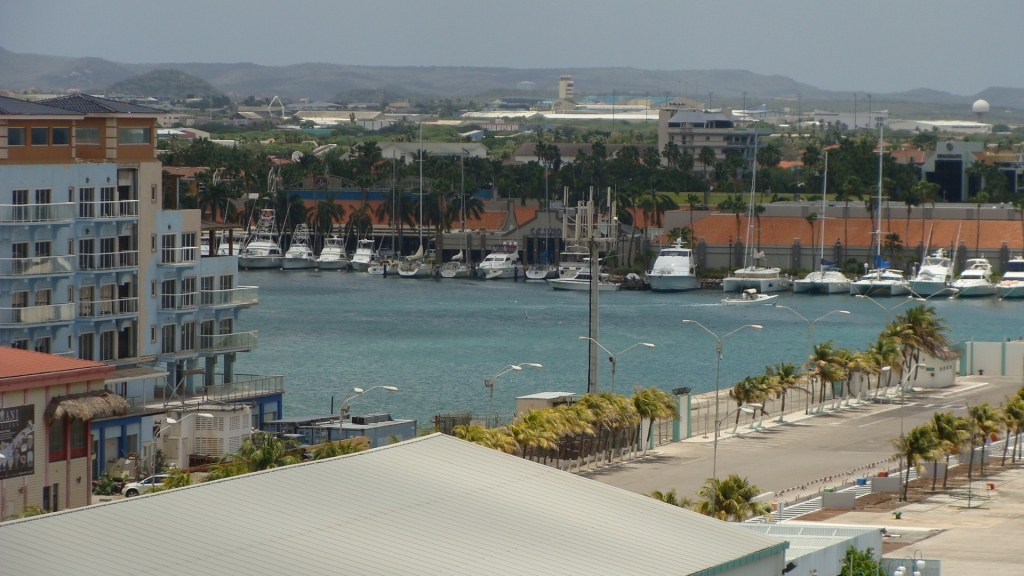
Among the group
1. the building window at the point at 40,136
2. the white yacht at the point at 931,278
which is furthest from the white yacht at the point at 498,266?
the building window at the point at 40,136

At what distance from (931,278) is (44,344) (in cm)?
11753

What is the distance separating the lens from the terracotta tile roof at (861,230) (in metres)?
176

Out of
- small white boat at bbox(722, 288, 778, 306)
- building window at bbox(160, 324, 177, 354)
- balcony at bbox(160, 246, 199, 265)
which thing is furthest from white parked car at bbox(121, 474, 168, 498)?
small white boat at bbox(722, 288, 778, 306)

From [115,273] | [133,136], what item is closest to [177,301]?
[115,273]

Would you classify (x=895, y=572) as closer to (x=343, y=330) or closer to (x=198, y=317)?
(x=198, y=317)

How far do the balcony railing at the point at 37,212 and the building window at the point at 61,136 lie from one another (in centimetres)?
249

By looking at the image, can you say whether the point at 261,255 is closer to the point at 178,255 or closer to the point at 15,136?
the point at 178,255

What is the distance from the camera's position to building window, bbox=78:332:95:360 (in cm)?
6000

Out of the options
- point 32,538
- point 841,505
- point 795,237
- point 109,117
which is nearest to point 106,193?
point 109,117

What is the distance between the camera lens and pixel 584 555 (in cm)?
3269

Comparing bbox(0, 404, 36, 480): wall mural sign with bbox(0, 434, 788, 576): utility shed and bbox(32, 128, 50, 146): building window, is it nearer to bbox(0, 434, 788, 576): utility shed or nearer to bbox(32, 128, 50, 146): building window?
bbox(0, 434, 788, 576): utility shed

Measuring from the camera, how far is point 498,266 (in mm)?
184625

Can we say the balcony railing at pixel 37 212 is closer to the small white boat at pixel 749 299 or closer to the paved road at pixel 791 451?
the paved road at pixel 791 451

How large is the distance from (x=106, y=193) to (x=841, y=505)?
28.9m
